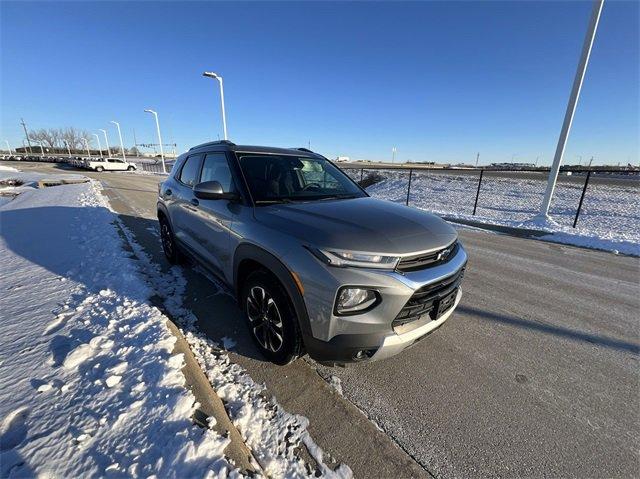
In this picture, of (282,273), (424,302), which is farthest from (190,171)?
(424,302)

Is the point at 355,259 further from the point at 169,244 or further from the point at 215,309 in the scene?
the point at 169,244

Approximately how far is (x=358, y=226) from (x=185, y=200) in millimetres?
2711

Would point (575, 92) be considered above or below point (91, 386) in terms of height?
above

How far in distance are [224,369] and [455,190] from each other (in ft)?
64.2

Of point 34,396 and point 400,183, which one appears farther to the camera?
point 400,183

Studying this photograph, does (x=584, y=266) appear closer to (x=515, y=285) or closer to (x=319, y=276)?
(x=515, y=285)

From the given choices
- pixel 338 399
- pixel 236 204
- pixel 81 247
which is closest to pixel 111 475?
pixel 338 399

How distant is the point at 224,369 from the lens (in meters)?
2.50

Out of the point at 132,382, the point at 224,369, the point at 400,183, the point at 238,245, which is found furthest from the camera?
the point at 400,183

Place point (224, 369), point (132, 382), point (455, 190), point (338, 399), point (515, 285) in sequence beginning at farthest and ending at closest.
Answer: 1. point (455, 190)
2. point (515, 285)
3. point (224, 369)
4. point (338, 399)
5. point (132, 382)

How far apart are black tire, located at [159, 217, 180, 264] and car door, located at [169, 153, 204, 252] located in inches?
9.6

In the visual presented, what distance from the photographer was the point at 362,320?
2.01 meters

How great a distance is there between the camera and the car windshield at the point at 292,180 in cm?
294

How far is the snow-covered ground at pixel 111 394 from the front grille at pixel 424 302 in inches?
38.1
